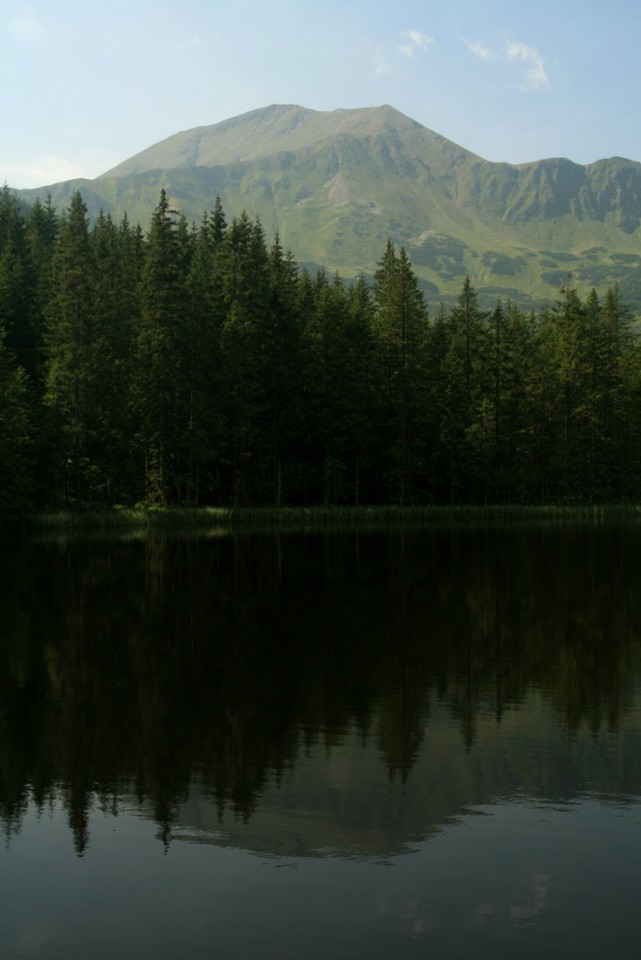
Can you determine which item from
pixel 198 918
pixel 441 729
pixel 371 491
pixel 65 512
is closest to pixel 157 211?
pixel 65 512

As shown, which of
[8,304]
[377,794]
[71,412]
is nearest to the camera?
[377,794]

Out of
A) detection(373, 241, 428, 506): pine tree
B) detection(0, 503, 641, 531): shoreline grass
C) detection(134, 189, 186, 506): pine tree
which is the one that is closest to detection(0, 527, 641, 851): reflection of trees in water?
detection(0, 503, 641, 531): shoreline grass

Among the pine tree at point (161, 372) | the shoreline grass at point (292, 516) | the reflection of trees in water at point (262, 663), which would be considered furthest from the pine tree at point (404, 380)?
the reflection of trees in water at point (262, 663)

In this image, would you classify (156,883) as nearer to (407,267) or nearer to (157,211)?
(157,211)

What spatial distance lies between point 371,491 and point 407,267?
23329 millimetres

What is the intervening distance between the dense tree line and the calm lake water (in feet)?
154

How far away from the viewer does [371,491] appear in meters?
99.9

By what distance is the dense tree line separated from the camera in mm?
78062

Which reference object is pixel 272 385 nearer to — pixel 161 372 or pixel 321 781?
pixel 161 372

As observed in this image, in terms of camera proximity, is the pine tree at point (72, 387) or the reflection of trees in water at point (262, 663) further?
the pine tree at point (72, 387)

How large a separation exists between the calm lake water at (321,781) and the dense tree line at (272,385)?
47045mm

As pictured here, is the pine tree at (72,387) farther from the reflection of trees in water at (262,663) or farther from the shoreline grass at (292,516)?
the reflection of trees in water at (262,663)

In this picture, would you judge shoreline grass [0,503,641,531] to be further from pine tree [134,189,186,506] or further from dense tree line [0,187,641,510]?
pine tree [134,189,186,506]

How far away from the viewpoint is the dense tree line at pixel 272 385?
78.1 metres
